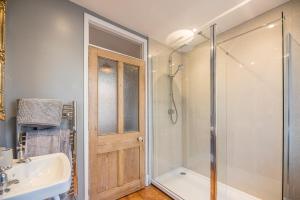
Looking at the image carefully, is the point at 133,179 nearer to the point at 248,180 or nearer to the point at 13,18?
the point at 248,180

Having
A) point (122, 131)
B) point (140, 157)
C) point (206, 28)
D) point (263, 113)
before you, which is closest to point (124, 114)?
point (122, 131)

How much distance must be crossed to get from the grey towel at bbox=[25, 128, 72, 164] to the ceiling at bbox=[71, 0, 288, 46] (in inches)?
57.4

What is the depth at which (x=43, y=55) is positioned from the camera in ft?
5.11

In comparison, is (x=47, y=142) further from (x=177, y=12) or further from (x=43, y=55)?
(x=177, y=12)

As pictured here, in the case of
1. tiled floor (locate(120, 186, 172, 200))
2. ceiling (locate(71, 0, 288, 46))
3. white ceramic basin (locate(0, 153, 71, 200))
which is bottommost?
tiled floor (locate(120, 186, 172, 200))

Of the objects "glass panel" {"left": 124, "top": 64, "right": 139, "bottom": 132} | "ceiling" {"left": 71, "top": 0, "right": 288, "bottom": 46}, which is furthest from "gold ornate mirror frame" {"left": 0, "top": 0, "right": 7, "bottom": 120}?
"glass panel" {"left": 124, "top": 64, "right": 139, "bottom": 132}

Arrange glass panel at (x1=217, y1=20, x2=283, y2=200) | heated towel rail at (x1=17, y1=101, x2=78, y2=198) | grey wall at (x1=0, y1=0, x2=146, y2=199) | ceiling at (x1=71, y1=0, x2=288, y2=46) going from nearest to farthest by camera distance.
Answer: grey wall at (x1=0, y1=0, x2=146, y2=199), heated towel rail at (x1=17, y1=101, x2=78, y2=198), ceiling at (x1=71, y1=0, x2=288, y2=46), glass panel at (x1=217, y1=20, x2=283, y2=200)

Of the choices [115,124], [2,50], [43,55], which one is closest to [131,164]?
[115,124]

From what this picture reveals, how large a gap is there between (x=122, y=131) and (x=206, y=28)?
1905 mm

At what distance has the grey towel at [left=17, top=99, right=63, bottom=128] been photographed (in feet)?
4.31

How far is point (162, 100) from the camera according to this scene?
111 inches

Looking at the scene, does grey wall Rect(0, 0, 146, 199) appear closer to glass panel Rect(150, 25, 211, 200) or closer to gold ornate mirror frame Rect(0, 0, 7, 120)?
gold ornate mirror frame Rect(0, 0, 7, 120)

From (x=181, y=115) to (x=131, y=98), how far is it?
43.1 inches

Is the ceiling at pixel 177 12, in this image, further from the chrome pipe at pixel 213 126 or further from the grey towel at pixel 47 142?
the grey towel at pixel 47 142
